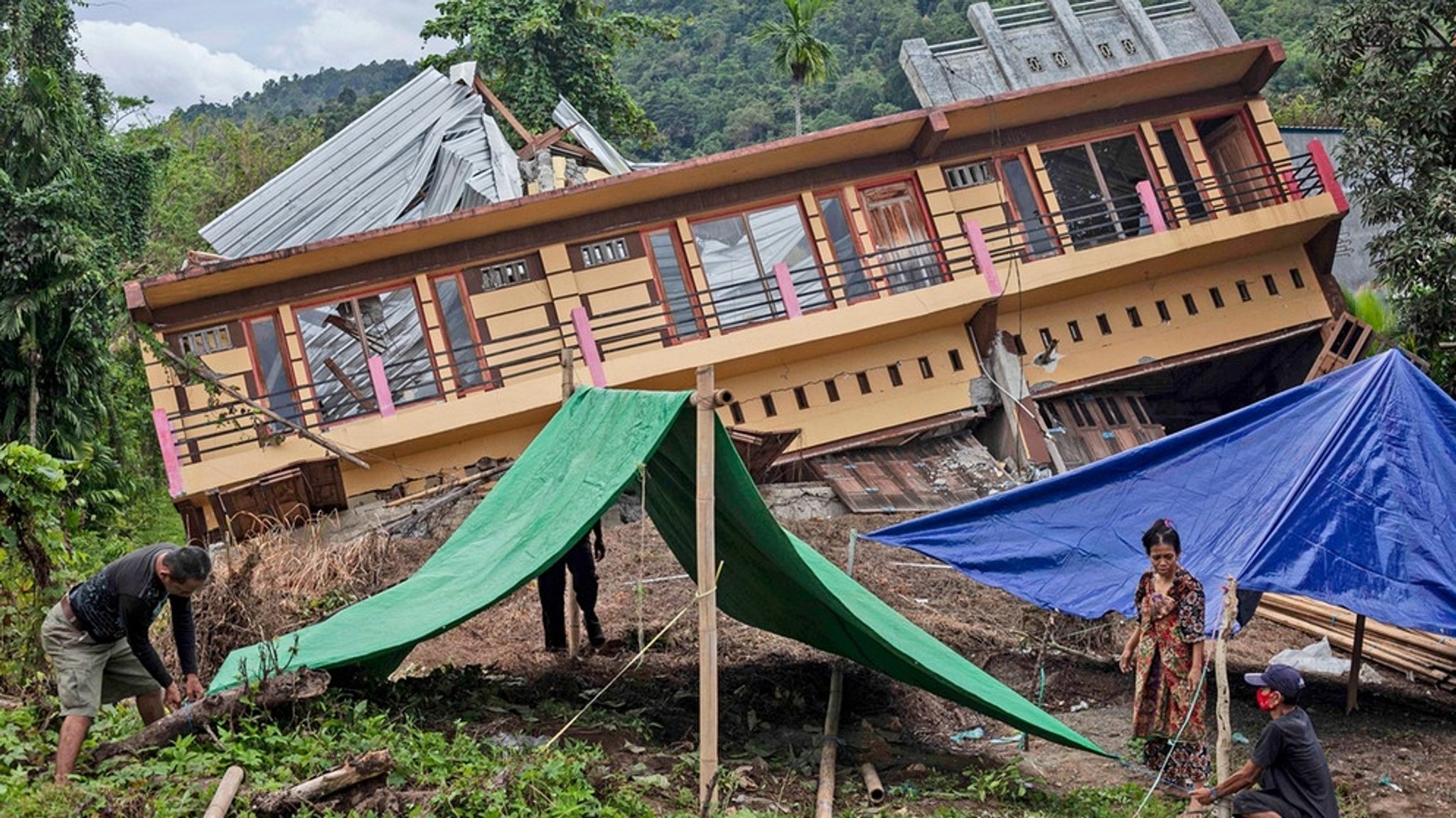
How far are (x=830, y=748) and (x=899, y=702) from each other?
1.45 metres

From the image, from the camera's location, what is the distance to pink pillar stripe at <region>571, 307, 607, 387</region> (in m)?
17.2

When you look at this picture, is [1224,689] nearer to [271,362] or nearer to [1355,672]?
[1355,672]

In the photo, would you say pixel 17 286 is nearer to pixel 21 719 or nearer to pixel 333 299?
pixel 333 299

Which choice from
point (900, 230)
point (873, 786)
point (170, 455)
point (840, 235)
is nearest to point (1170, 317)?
point (900, 230)

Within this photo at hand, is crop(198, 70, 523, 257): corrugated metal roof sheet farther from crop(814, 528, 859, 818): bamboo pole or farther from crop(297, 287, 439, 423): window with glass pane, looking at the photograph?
crop(814, 528, 859, 818): bamboo pole

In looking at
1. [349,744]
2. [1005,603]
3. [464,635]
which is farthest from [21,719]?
[1005,603]

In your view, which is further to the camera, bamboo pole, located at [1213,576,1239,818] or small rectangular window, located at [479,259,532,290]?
small rectangular window, located at [479,259,532,290]

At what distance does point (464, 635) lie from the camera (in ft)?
35.2

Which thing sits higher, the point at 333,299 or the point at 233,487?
the point at 333,299

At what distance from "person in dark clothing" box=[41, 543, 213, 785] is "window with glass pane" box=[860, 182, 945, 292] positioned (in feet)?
44.1

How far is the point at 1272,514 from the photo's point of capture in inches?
341

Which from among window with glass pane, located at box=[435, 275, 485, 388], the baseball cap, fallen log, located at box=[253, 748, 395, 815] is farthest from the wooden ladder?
fallen log, located at box=[253, 748, 395, 815]

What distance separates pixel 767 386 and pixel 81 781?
41.5ft

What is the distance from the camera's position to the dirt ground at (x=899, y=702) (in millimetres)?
7492
